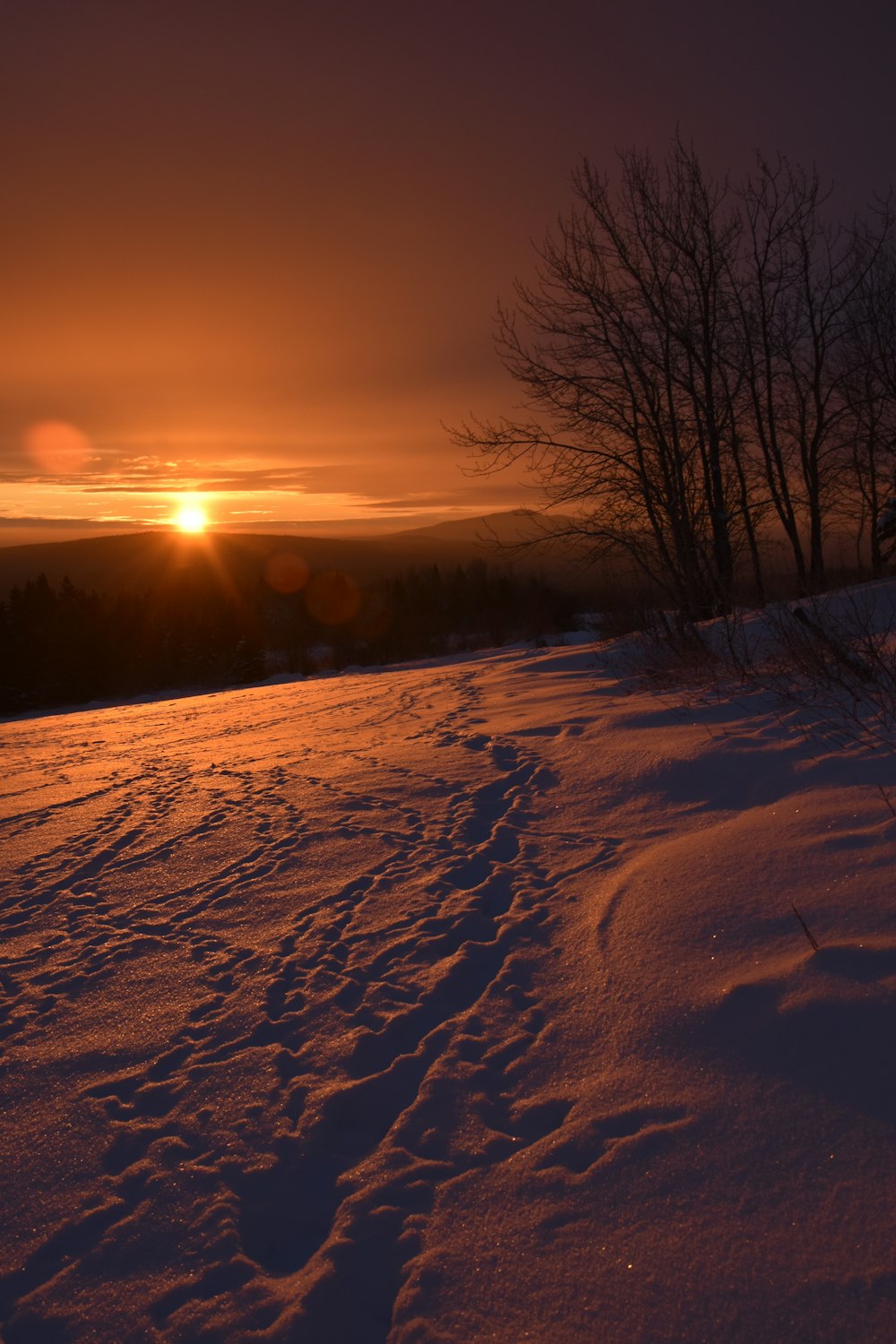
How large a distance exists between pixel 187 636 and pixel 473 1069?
63150mm

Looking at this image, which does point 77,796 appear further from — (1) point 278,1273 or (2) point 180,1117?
(1) point 278,1273

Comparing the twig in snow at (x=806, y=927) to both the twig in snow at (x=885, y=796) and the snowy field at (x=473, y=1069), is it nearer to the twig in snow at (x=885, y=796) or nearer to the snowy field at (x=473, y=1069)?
the snowy field at (x=473, y=1069)

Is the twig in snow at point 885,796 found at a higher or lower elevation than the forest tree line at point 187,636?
lower

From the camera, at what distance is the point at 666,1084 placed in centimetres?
250

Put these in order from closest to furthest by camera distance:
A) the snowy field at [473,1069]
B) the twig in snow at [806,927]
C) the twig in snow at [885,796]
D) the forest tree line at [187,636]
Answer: the snowy field at [473,1069], the twig in snow at [806,927], the twig in snow at [885,796], the forest tree line at [187,636]

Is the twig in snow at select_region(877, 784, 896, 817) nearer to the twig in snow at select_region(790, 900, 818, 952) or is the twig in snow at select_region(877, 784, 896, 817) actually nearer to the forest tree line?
the twig in snow at select_region(790, 900, 818, 952)

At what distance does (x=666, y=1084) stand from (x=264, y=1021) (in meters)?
1.67

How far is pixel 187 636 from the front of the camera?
62.0 metres

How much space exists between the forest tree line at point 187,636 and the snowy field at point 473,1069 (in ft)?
157

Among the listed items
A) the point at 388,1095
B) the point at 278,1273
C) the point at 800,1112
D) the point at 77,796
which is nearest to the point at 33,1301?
the point at 278,1273

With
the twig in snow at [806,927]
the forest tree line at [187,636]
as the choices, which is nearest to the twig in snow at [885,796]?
the twig in snow at [806,927]

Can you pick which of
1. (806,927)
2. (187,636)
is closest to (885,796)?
(806,927)

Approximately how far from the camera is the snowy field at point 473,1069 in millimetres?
1914

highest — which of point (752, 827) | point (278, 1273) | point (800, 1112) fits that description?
point (752, 827)
